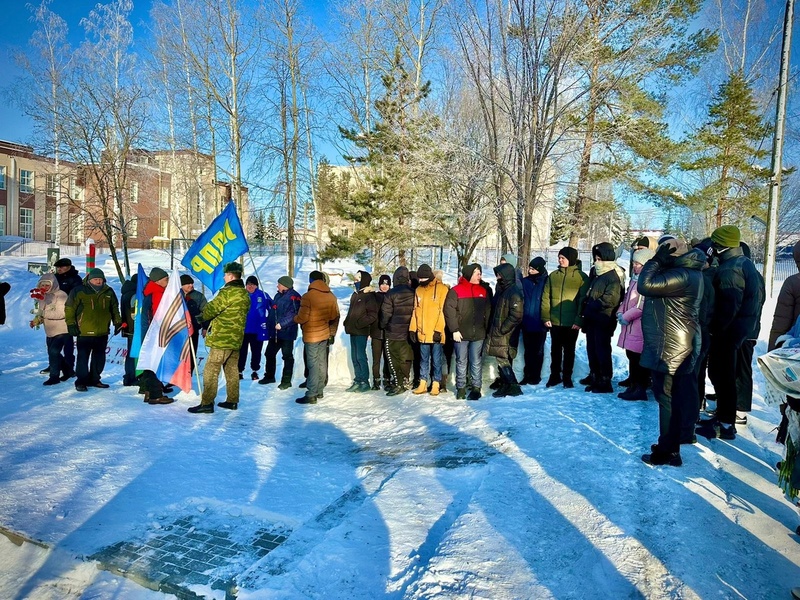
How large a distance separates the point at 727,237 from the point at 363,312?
5.19m

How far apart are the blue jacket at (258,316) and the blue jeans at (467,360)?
3.65 m

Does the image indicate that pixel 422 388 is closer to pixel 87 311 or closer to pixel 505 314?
pixel 505 314

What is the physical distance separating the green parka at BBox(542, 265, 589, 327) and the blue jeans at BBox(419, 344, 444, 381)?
1.73m

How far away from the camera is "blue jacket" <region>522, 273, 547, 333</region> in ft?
27.1

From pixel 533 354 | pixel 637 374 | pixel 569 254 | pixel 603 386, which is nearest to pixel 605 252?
pixel 569 254

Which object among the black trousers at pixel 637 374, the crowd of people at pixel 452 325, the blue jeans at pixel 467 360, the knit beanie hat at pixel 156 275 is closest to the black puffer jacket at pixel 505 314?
the crowd of people at pixel 452 325

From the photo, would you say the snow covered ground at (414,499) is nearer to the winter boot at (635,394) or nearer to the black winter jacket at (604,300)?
the winter boot at (635,394)

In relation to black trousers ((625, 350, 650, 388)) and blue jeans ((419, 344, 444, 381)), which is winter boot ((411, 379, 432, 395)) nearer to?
blue jeans ((419, 344, 444, 381))

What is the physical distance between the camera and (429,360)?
8.62m

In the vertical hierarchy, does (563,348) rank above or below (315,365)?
above

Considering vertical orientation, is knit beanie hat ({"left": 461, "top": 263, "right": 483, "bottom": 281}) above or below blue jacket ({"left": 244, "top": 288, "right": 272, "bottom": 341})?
above

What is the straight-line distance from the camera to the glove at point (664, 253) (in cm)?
493

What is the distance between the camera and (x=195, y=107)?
2380 cm

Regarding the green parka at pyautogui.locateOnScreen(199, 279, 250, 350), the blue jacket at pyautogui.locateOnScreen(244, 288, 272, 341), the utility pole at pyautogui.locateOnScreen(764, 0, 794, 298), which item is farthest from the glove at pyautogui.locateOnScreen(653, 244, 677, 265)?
the utility pole at pyautogui.locateOnScreen(764, 0, 794, 298)
